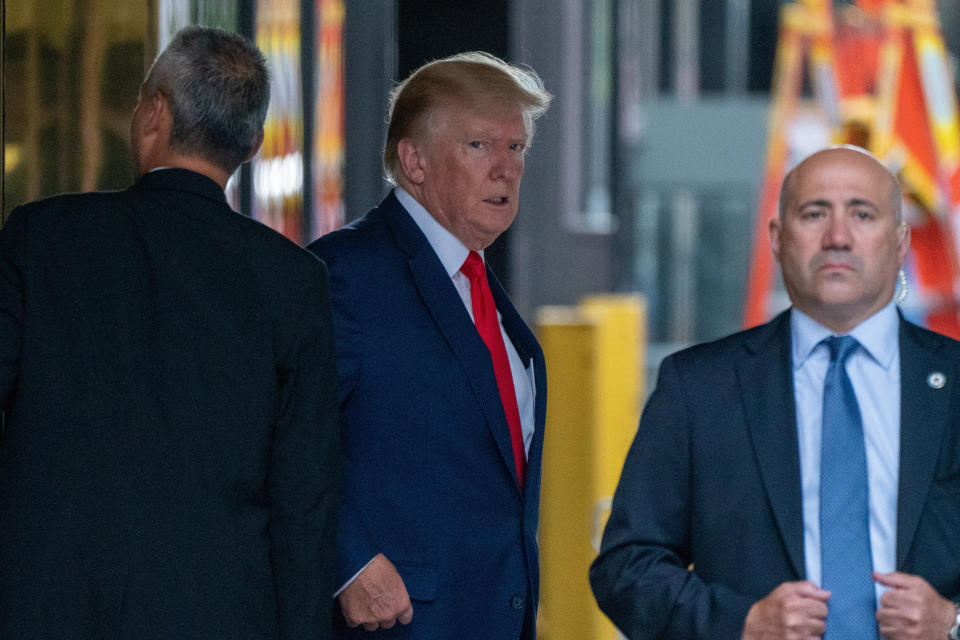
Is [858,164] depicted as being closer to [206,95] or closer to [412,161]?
[412,161]

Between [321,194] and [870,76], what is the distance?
20.5ft

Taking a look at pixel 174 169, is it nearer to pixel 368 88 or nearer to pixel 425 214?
pixel 425 214

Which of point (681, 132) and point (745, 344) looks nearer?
point (745, 344)

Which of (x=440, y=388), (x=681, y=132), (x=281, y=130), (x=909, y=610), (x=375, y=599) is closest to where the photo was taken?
(x=909, y=610)

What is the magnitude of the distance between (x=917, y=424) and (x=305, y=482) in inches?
36.0

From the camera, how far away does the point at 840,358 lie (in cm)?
222

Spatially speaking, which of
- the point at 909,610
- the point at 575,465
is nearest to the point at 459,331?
the point at 909,610

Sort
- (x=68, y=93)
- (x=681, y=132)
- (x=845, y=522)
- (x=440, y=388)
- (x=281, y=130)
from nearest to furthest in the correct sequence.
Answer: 1. (x=845, y=522)
2. (x=440, y=388)
3. (x=68, y=93)
4. (x=281, y=130)
5. (x=681, y=132)

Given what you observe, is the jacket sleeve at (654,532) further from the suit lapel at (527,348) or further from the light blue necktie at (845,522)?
the suit lapel at (527,348)

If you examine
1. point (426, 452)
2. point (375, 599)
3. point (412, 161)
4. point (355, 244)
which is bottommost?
point (375, 599)

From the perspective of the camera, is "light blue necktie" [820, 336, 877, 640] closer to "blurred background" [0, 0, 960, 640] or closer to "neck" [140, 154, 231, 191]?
"neck" [140, 154, 231, 191]

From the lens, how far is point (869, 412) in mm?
2219

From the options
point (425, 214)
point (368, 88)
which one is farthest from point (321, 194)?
point (425, 214)

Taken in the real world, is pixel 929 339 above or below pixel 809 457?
above
